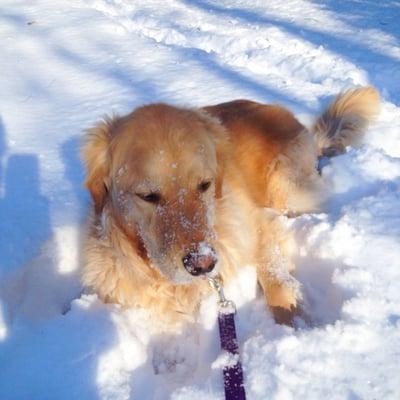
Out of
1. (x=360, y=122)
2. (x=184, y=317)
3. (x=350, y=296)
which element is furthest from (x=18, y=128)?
(x=350, y=296)

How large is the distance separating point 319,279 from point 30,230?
2.02m

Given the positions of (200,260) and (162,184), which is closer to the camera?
(200,260)

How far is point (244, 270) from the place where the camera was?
2.80 metres

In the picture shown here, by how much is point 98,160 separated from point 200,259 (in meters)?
0.91

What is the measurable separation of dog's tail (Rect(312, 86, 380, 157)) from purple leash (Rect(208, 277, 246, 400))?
2130mm

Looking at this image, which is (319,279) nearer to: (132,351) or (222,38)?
(132,351)

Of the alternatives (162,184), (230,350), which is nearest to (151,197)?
(162,184)

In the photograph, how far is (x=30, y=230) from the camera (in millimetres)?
3111

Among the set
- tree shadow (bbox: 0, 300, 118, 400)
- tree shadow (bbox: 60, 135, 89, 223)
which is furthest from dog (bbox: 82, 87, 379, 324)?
tree shadow (bbox: 60, 135, 89, 223)

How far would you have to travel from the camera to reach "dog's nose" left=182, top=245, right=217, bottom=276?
1.97m

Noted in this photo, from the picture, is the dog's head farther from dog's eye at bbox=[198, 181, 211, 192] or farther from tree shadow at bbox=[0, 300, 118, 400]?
tree shadow at bbox=[0, 300, 118, 400]

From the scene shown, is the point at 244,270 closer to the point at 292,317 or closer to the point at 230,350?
the point at 292,317

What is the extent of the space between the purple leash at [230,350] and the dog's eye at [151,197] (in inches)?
21.3

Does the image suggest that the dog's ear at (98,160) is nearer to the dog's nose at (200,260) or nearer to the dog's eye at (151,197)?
the dog's eye at (151,197)
